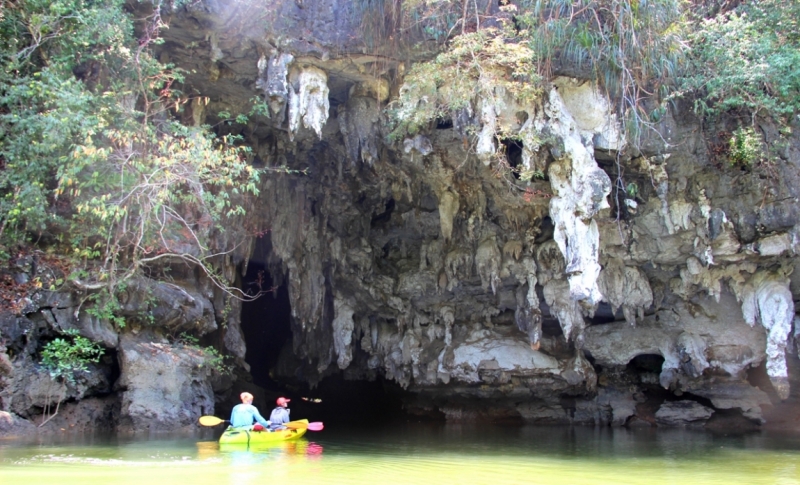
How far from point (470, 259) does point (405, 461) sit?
763 centimetres

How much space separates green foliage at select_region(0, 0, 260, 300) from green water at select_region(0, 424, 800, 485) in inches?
119

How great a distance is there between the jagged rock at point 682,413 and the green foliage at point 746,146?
7.29 meters

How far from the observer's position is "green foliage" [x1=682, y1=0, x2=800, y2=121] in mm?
10898

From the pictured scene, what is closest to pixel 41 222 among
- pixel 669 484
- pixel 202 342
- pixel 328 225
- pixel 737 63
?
pixel 202 342

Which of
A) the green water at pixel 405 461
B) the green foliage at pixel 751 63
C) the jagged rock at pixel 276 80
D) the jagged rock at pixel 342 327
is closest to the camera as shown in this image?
the green water at pixel 405 461

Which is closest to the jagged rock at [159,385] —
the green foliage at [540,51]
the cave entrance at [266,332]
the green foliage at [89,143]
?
the green foliage at [89,143]

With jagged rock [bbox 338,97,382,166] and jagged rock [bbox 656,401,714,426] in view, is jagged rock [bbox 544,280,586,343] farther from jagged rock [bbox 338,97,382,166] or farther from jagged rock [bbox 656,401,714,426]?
jagged rock [bbox 338,97,382,166]

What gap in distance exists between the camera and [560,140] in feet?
35.9

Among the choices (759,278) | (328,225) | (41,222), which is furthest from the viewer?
(328,225)

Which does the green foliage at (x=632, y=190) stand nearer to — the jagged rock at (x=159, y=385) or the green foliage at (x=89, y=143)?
the green foliage at (x=89, y=143)

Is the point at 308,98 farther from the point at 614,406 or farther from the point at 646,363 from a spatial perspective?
the point at 614,406

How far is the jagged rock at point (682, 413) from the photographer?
16406mm

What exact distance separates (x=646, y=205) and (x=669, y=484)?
7.44m

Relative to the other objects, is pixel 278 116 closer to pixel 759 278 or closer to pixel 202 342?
pixel 202 342
